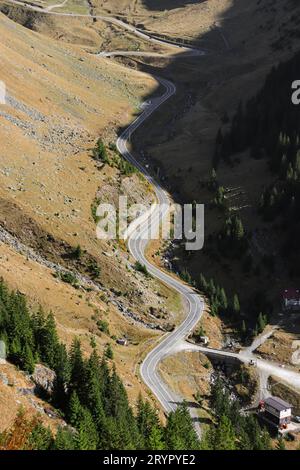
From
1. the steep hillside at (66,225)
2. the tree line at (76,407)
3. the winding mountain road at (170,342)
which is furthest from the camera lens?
the steep hillside at (66,225)

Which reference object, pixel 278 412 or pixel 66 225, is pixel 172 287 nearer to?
pixel 66 225

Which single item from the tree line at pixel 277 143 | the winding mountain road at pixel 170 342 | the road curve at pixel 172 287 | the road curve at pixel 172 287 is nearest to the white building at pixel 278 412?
the winding mountain road at pixel 170 342

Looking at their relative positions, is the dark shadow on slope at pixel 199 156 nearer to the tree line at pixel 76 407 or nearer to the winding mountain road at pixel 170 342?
the winding mountain road at pixel 170 342

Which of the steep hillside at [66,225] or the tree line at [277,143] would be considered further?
the tree line at [277,143]

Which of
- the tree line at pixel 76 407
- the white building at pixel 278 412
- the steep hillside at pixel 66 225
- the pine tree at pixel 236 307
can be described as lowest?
the white building at pixel 278 412

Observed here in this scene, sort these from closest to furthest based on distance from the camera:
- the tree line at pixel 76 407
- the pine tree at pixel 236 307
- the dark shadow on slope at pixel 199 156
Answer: the tree line at pixel 76 407
the pine tree at pixel 236 307
the dark shadow on slope at pixel 199 156

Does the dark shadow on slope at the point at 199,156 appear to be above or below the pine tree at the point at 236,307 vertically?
above

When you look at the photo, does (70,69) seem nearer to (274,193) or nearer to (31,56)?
(31,56)

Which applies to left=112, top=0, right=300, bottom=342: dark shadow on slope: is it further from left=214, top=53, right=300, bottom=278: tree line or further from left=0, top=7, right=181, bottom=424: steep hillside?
left=0, top=7, right=181, bottom=424: steep hillside

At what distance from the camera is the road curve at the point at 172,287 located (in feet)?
270

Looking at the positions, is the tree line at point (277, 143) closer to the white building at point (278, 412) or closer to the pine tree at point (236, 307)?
the pine tree at point (236, 307)

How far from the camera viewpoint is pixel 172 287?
107 meters

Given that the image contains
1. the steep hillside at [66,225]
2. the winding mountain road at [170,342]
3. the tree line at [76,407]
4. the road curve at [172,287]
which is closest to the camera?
the tree line at [76,407]

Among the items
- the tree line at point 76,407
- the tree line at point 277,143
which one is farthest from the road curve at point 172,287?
the tree line at point 277,143
